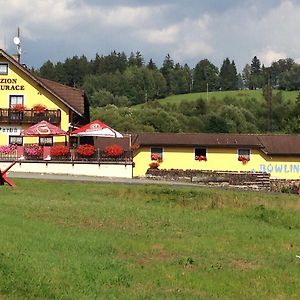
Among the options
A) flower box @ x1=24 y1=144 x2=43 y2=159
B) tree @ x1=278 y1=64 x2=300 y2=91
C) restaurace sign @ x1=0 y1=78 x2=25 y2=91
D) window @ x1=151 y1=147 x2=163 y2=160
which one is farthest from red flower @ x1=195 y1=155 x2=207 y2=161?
tree @ x1=278 y1=64 x2=300 y2=91

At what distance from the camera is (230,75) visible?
6555 inches

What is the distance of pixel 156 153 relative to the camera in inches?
1642

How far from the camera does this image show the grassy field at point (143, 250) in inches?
360

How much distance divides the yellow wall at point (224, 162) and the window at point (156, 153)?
0.23 m

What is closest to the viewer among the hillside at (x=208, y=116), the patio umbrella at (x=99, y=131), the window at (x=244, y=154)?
the patio umbrella at (x=99, y=131)

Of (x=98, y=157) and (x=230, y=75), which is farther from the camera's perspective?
(x=230, y=75)

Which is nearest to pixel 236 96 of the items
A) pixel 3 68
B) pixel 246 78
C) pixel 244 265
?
pixel 246 78

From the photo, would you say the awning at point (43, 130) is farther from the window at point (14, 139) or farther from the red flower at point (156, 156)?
the red flower at point (156, 156)

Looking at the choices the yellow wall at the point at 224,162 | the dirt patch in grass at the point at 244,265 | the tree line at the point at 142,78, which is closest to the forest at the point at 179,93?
the tree line at the point at 142,78

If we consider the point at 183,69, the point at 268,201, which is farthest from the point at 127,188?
the point at 183,69

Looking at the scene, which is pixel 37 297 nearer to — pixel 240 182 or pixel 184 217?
pixel 184 217

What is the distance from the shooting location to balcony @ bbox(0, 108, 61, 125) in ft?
147

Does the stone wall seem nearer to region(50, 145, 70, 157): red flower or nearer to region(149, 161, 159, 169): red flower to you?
region(149, 161, 159, 169): red flower

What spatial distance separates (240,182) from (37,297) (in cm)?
3056
